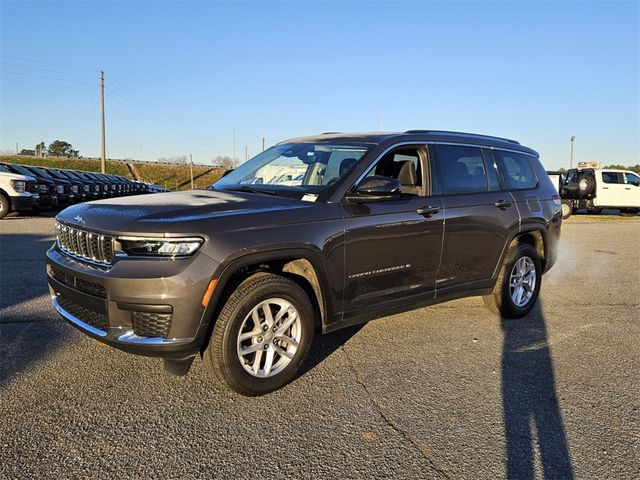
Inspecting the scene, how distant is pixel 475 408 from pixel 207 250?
6.73ft

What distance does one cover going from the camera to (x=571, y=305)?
6.19m

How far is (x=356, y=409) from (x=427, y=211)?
74.0 inches

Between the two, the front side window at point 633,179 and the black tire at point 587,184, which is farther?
the front side window at point 633,179

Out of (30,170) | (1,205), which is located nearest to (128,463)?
(1,205)

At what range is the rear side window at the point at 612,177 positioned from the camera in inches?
855

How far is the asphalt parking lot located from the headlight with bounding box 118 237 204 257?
1016 millimetres

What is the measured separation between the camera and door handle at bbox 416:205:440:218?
4363mm

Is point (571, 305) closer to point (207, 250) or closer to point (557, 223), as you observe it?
point (557, 223)

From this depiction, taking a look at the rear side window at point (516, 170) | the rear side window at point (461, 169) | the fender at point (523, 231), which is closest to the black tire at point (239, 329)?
the rear side window at point (461, 169)

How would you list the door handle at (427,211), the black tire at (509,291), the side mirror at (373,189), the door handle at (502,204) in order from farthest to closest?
the black tire at (509,291)
the door handle at (502,204)
the door handle at (427,211)
the side mirror at (373,189)

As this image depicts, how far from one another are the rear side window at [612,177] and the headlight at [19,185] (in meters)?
21.8

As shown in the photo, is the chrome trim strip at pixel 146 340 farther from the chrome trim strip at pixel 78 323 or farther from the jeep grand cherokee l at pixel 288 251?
the chrome trim strip at pixel 78 323

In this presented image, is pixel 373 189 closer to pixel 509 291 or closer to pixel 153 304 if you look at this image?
pixel 153 304

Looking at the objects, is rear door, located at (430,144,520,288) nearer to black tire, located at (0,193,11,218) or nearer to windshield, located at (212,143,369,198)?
windshield, located at (212,143,369,198)
